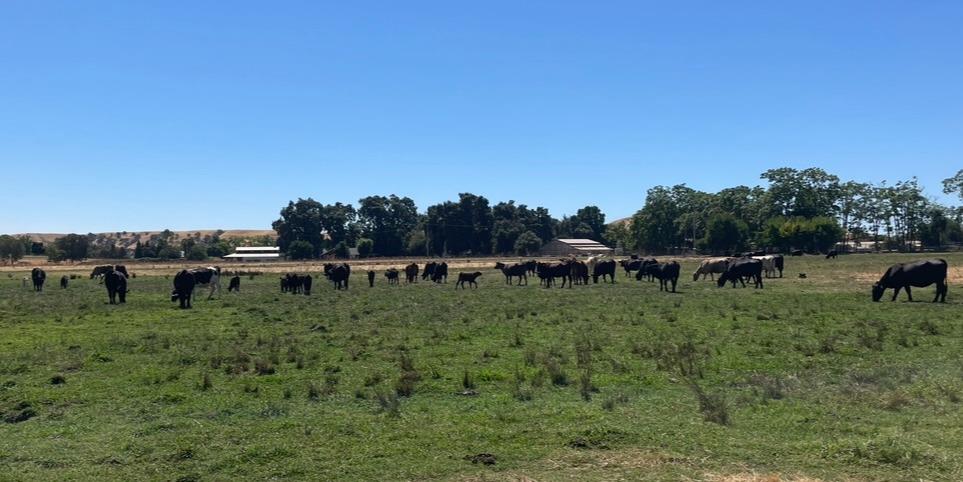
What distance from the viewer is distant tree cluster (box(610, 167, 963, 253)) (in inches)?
5517

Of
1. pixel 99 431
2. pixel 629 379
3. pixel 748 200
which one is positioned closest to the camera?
pixel 99 431

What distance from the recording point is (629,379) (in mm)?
14062

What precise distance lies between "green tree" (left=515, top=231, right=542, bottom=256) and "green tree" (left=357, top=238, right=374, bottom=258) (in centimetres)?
3292

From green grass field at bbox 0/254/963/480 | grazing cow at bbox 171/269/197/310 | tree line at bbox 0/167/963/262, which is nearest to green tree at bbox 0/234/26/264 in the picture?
tree line at bbox 0/167/963/262

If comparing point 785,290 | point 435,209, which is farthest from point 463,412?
point 435,209

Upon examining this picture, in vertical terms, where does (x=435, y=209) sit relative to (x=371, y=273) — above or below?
above

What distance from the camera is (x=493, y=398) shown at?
1262cm

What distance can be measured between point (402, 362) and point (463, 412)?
4.28 m

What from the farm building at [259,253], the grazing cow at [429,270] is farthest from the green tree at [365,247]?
the grazing cow at [429,270]

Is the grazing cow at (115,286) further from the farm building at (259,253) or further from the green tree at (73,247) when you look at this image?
the green tree at (73,247)

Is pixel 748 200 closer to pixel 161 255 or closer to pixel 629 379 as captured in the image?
pixel 161 255

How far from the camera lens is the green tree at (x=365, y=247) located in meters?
157

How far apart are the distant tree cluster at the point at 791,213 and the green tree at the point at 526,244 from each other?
21.7 m

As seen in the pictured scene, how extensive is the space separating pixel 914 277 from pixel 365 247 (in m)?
134
